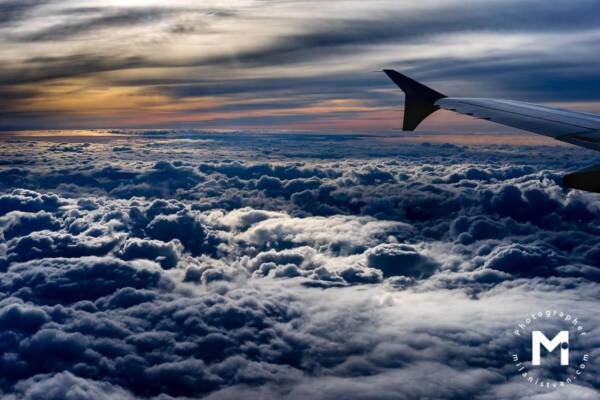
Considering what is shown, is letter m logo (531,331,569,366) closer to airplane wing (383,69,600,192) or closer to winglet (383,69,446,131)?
airplane wing (383,69,600,192)

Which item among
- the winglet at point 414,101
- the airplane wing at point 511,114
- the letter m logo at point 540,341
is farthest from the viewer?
the letter m logo at point 540,341

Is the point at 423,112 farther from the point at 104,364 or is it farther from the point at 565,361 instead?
the point at 104,364

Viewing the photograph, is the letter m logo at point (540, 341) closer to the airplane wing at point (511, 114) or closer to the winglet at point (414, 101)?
the airplane wing at point (511, 114)

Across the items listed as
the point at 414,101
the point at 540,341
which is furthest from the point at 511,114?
the point at 540,341

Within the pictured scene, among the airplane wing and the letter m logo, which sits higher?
the airplane wing

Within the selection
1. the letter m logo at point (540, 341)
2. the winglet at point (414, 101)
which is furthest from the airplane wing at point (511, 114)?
the letter m logo at point (540, 341)

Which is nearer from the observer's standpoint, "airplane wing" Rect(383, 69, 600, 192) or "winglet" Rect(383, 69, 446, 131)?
"airplane wing" Rect(383, 69, 600, 192)

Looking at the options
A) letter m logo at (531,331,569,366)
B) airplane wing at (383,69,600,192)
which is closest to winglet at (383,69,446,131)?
airplane wing at (383,69,600,192)

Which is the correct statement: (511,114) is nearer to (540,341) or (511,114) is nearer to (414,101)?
(414,101)

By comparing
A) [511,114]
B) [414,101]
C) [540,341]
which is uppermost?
[414,101]
